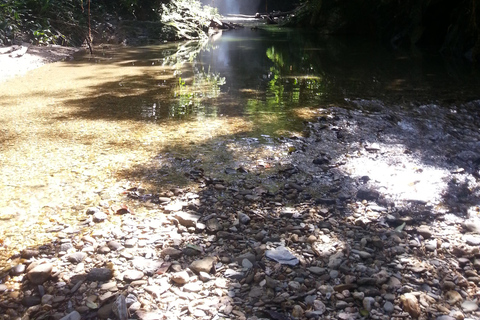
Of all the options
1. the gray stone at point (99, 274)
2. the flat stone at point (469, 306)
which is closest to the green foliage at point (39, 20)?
the gray stone at point (99, 274)

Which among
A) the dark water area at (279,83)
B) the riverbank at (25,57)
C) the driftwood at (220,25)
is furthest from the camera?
the driftwood at (220,25)

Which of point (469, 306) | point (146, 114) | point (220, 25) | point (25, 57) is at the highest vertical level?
point (220, 25)

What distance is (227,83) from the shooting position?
6.68 meters

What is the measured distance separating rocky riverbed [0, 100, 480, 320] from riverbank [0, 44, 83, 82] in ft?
18.7

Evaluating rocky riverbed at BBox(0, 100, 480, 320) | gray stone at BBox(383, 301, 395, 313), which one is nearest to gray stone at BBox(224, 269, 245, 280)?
rocky riverbed at BBox(0, 100, 480, 320)

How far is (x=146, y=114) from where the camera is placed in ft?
15.4

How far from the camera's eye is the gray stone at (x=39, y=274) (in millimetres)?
1828

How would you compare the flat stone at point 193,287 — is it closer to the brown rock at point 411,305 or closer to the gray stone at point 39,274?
the gray stone at point 39,274

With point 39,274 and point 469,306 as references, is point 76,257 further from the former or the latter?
point 469,306

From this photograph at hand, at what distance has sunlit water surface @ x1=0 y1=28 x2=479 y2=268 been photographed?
9.11 ft

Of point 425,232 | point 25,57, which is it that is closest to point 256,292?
point 425,232

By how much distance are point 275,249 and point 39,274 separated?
1.16 meters

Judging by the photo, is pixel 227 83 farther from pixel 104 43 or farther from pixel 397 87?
pixel 104 43

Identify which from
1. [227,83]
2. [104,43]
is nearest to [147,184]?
[227,83]
